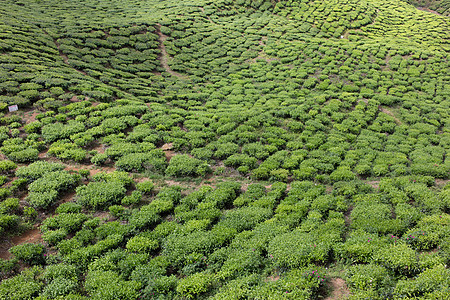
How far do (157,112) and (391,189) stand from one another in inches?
727

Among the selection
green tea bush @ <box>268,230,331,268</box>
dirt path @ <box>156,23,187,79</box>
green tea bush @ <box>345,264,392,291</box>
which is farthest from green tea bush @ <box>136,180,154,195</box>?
dirt path @ <box>156,23,187,79</box>

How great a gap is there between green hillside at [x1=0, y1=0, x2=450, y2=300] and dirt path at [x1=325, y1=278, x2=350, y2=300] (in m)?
0.06

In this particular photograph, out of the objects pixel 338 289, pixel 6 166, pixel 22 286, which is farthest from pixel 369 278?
pixel 6 166

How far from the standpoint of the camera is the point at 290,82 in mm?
32344

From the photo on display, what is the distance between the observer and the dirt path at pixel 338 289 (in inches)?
368

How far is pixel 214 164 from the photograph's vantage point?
1939cm

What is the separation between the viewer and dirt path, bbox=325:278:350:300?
9.35m

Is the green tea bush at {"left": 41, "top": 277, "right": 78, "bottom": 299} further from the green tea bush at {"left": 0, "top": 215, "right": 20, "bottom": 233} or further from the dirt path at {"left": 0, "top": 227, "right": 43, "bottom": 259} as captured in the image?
the green tea bush at {"left": 0, "top": 215, "right": 20, "bottom": 233}

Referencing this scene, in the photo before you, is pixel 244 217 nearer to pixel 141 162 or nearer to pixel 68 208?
pixel 141 162

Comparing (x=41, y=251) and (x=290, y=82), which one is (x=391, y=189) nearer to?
(x=41, y=251)

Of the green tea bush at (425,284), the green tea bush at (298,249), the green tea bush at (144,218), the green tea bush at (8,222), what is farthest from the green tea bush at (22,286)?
the green tea bush at (425,284)

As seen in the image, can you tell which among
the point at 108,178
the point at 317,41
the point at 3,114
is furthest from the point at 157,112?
the point at 317,41

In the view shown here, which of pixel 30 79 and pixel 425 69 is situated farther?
pixel 425 69

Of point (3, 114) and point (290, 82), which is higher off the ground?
point (290, 82)
